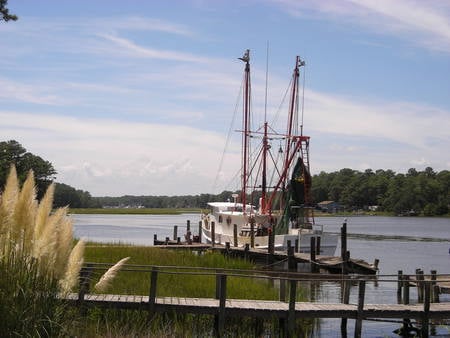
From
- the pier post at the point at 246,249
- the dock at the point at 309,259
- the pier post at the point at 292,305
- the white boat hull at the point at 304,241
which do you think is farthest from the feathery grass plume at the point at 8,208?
the white boat hull at the point at 304,241

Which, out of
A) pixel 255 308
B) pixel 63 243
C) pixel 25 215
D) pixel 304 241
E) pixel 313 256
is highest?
pixel 25 215

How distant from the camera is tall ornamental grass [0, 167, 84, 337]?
295 inches

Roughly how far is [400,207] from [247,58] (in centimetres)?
13254

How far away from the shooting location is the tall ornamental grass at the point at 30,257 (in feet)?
24.6

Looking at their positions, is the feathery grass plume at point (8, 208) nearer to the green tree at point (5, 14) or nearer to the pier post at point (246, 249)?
the green tree at point (5, 14)

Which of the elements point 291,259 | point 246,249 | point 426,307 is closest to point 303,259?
point 291,259

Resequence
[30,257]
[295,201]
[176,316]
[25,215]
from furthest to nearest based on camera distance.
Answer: [295,201], [176,316], [30,257], [25,215]

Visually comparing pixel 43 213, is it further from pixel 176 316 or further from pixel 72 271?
pixel 176 316

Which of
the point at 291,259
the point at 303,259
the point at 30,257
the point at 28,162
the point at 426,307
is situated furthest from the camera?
the point at 28,162

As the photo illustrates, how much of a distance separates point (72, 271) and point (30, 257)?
1.72 feet

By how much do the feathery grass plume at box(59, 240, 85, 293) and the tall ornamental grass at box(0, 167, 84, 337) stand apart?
0.12m

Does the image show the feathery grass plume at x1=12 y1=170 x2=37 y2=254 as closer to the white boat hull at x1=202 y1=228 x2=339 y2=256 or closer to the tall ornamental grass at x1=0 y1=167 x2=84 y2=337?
the tall ornamental grass at x1=0 y1=167 x2=84 y2=337

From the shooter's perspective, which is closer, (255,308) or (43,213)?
(43,213)

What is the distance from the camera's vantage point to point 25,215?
24.9ft
